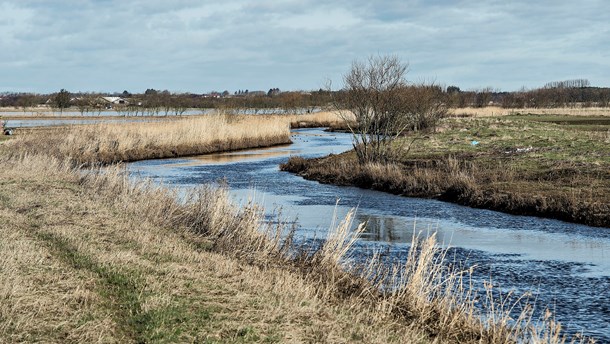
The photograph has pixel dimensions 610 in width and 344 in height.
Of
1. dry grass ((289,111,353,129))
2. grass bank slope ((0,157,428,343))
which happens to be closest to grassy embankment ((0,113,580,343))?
grass bank slope ((0,157,428,343))

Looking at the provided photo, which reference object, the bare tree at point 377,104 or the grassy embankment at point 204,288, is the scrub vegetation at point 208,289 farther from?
the bare tree at point 377,104

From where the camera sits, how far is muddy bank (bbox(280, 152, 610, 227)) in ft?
A: 58.9

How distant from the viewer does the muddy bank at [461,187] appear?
58.9 ft

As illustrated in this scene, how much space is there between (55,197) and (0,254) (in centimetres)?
658

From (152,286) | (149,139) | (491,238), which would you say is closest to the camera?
(152,286)

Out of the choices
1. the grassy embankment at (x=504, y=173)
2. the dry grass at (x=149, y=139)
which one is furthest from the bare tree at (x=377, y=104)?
the dry grass at (x=149, y=139)

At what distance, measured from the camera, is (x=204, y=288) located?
8.58 meters

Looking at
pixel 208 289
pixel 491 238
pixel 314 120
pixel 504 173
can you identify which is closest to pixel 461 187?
pixel 504 173

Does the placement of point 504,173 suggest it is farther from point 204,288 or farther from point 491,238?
point 204,288

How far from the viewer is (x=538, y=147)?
31.0 m

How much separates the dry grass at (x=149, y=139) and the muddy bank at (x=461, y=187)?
11.1 metres

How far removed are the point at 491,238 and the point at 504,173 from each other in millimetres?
7828

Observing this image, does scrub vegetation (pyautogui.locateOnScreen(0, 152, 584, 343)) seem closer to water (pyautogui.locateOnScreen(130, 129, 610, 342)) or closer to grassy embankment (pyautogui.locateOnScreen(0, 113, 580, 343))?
grassy embankment (pyautogui.locateOnScreen(0, 113, 580, 343))

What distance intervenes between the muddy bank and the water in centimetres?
56
